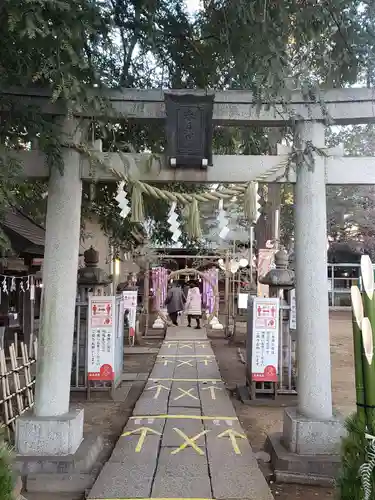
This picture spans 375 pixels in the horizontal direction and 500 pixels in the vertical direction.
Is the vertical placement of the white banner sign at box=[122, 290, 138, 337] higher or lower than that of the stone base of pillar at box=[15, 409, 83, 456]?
higher

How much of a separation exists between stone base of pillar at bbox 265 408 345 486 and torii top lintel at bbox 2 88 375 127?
3.25m

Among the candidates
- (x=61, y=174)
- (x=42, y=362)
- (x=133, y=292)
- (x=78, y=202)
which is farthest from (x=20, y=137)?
(x=133, y=292)

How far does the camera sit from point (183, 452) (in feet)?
18.6

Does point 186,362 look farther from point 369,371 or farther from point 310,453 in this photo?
point 369,371

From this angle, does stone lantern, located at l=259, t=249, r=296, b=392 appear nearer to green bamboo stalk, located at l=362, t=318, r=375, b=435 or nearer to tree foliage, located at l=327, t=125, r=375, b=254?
green bamboo stalk, located at l=362, t=318, r=375, b=435

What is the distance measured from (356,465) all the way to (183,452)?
9.95 ft

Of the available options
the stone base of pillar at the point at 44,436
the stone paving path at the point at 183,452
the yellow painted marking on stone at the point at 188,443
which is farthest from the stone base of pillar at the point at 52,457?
the yellow painted marking on stone at the point at 188,443

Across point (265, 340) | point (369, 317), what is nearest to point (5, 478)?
point (369, 317)

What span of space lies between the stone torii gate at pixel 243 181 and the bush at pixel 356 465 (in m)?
2.11

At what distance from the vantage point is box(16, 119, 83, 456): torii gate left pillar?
5.10 meters

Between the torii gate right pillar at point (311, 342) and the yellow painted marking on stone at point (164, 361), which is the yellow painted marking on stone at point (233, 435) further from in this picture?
the yellow painted marking on stone at point (164, 361)

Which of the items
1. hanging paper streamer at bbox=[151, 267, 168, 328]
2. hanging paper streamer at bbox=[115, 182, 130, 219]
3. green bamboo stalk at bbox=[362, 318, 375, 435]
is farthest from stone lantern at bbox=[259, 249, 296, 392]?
hanging paper streamer at bbox=[151, 267, 168, 328]

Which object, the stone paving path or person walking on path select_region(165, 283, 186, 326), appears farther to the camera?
person walking on path select_region(165, 283, 186, 326)

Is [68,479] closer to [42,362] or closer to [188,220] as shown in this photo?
[42,362]
